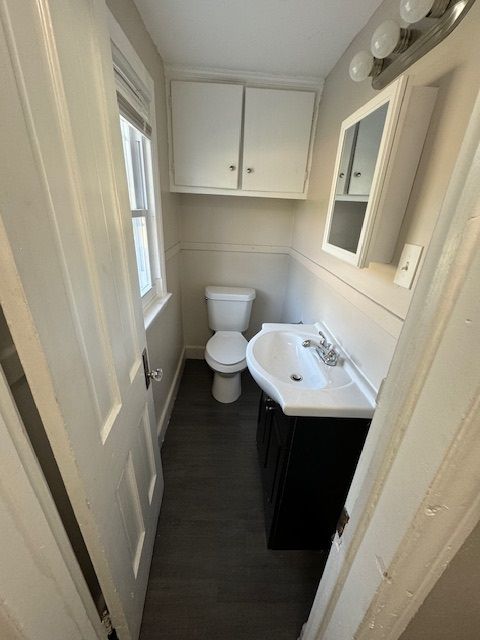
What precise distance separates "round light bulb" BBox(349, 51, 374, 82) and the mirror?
125 millimetres

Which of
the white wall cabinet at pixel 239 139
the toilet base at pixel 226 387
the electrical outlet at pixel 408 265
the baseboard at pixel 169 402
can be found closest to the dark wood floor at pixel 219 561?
the baseboard at pixel 169 402

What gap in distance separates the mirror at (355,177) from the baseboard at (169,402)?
4.80 ft

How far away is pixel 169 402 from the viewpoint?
1934 mm

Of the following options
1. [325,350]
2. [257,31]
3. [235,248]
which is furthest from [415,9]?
[235,248]

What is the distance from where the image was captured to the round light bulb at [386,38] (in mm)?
751

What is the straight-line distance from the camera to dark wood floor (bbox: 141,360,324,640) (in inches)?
40.1

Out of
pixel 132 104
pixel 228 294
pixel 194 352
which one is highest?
A: pixel 132 104

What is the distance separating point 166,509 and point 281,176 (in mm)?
2163

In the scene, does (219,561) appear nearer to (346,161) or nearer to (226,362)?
(226,362)

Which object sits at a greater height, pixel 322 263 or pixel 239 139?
pixel 239 139

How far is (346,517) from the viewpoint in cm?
59

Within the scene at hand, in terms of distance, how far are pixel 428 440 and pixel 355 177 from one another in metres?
1.02

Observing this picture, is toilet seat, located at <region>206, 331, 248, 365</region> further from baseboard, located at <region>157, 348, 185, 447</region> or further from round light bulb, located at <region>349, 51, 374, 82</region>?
round light bulb, located at <region>349, 51, 374, 82</region>

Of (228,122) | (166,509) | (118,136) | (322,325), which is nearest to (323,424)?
(322,325)
